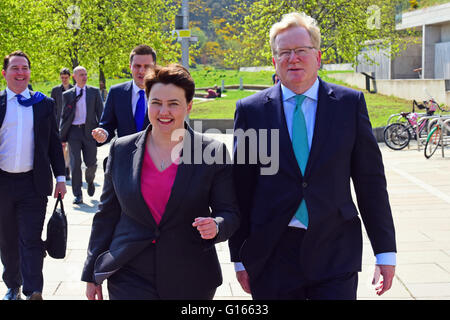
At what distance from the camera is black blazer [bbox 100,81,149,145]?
5.95 meters

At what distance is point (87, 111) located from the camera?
34.0ft

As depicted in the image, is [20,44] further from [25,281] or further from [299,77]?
[299,77]

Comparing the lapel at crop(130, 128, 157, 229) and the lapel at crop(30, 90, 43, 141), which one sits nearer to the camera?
the lapel at crop(130, 128, 157, 229)

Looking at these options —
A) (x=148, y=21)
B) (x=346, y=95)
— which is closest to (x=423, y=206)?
(x=346, y=95)

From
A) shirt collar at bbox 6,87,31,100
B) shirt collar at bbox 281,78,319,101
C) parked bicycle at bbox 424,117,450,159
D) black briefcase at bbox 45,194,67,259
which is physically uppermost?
shirt collar at bbox 281,78,319,101

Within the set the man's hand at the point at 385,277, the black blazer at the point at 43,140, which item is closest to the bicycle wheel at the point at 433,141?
the black blazer at the point at 43,140

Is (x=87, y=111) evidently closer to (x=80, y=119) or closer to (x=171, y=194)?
(x=80, y=119)

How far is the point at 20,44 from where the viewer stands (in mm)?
26359

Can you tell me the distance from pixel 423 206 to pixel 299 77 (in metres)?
6.84

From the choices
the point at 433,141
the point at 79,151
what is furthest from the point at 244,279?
the point at 433,141

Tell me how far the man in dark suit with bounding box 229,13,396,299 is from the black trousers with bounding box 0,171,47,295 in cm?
254

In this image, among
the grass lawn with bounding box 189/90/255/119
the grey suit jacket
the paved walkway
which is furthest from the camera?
the grass lawn with bounding box 189/90/255/119

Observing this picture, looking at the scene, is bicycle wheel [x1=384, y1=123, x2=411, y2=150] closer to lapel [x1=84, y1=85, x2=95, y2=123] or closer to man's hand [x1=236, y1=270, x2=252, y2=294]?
lapel [x1=84, y1=85, x2=95, y2=123]

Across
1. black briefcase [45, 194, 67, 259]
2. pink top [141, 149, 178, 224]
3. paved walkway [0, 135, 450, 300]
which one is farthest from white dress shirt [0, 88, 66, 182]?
pink top [141, 149, 178, 224]
